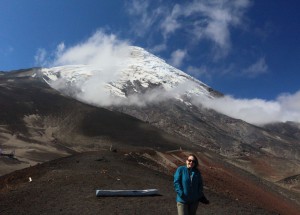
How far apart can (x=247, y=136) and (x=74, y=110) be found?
10052cm

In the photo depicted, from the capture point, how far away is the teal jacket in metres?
9.34

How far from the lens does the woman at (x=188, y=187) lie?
30.7ft

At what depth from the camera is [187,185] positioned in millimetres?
9344

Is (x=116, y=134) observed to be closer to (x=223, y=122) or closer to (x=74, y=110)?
(x=74, y=110)

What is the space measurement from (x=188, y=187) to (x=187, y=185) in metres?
0.05

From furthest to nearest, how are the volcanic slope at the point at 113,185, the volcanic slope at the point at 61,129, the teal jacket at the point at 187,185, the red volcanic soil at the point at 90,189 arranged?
the volcanic slope at the point at 61,129 < the volcanic slope at the point at 113,185 < the red volcanic soil at the point at 90,189 < the teal jacket at the point at 187,185

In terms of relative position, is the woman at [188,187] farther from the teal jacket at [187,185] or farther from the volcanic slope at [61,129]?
the volcanic slope at [61,129]

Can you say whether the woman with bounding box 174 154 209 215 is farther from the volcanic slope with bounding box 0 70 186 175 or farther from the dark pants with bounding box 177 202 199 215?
the volcanic slope with bounding box 0 70 186 175

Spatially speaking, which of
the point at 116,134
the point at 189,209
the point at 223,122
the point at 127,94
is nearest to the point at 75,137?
the point at 116,134

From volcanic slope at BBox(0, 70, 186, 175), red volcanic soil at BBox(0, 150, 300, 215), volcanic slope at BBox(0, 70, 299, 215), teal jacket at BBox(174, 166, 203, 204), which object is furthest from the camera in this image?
volcanic slope at BBox(0, 70, 186, 175)

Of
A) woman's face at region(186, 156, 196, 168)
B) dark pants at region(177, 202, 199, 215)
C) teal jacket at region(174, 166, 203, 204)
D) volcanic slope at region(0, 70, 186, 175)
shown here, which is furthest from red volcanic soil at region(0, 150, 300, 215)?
volcanic slope at region(0, 70, 186, 175)

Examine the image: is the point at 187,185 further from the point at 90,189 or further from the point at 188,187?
the point at 90,189

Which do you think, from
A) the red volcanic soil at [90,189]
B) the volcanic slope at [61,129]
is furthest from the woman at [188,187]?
the volcanic slope at [61,129]

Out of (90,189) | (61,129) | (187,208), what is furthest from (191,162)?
(61,129)
